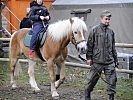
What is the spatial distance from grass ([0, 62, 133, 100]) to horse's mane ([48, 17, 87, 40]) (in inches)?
67.4

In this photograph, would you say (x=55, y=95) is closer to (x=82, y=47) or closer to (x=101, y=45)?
(x=82, y=47)

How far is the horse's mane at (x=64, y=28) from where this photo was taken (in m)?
7.51

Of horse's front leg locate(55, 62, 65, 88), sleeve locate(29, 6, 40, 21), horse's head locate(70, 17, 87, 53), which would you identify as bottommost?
horse's front leg locate(55, 62, 65, 88)

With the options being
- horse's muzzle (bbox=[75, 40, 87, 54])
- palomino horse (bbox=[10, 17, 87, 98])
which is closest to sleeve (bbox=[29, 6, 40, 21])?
palomino horse (bbox=[10, 17, 87, 98])

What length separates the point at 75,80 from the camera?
10.3 metres

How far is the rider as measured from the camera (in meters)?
8.38

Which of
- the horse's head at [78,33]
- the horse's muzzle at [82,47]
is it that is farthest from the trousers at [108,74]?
the horse's head at [78,33]

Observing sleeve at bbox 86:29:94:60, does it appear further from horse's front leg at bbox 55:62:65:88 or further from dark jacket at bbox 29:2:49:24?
dark jacket at bbox 29:2:49:24

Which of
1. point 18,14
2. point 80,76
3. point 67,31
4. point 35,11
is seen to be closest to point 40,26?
point 35,11

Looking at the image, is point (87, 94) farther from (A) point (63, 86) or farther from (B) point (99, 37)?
(A) point (63, 86)

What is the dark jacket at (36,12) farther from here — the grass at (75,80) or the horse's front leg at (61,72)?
the grass at (75,80)

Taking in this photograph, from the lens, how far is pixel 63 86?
9430 millimetres

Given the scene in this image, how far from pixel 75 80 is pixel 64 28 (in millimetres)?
2774

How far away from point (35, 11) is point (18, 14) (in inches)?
391
